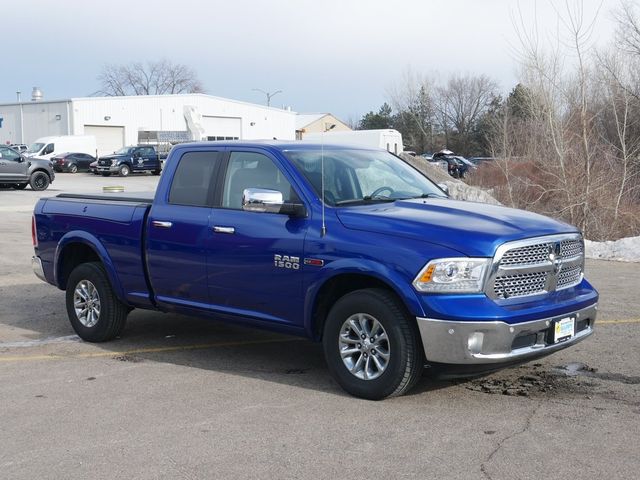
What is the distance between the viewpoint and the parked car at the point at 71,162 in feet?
164

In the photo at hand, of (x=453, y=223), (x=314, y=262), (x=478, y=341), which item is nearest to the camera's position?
(x=478, y=341)

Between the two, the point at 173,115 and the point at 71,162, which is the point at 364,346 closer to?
the point at 71,162

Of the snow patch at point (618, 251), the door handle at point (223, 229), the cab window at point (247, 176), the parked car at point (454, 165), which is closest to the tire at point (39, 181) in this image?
the parked car at point (454, 165)

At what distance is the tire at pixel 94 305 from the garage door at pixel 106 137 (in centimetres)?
5541

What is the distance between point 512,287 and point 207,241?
2.63 metres

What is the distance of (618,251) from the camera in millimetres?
13781

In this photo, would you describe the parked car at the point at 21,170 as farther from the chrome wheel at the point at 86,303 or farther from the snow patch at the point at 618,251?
the chrome wheel at the point at 86,303

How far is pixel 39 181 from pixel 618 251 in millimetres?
23824

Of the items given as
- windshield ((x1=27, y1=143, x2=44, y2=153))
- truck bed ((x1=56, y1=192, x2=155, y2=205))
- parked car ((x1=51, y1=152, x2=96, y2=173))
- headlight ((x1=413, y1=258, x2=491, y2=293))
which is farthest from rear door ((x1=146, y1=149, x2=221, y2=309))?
windshield ((x1=27, y1=143, x2=44, y2=153))

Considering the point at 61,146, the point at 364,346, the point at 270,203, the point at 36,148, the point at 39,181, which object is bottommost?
the point at 364,346

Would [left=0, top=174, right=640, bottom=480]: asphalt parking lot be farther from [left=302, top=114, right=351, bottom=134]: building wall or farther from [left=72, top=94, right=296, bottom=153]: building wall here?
[left=302, top=114, right=351, bottom=134]: building wall

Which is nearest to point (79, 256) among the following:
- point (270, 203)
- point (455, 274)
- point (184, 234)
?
point (184, 234)

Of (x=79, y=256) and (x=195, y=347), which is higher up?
(x=79, y=256)

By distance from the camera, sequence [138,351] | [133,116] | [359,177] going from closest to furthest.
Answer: [359,177] → [138,351] → [133,116]
